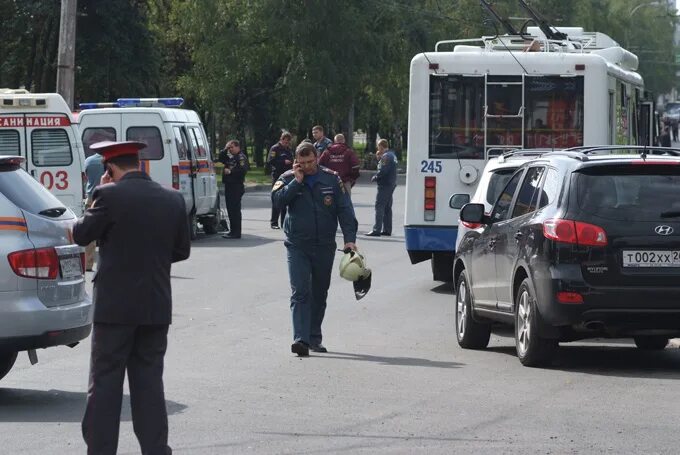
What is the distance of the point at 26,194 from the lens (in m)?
9.73

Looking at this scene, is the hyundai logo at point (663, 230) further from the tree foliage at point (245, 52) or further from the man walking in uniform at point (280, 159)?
the tree foliage at point (245, 52)

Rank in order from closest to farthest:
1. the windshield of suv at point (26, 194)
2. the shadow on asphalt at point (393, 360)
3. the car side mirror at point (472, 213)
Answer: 1. the windshield of suv at point (26, 194)
2. the shadow on asphalt at point (393, 360)
3. the car side mirror at point (472, 213)

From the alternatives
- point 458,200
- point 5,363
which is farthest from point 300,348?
point 458,200

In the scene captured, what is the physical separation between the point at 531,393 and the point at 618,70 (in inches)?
384

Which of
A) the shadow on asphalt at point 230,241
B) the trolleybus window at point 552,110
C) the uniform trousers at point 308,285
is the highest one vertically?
the trolleybus window at point 552,110

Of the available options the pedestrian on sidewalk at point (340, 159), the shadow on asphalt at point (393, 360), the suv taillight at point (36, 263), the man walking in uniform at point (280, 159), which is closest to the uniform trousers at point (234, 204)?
the pedestrian on sidewalk at point (340, 159)

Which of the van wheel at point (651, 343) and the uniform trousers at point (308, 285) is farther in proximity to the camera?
the van wheel at point (651, 343)

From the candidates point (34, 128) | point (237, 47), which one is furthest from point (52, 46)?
point (34, 128)

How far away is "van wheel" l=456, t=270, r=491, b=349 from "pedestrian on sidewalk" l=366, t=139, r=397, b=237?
44.5 ft

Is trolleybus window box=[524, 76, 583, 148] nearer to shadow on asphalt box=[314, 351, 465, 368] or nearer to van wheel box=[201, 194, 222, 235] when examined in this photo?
shadow on asphalt box=[314, 351, 465, 368]

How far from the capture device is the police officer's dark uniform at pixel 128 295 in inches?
278

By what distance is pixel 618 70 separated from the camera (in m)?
19.1

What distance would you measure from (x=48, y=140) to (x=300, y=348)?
11.0 m

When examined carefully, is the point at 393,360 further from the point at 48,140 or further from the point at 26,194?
the point at 48,140
